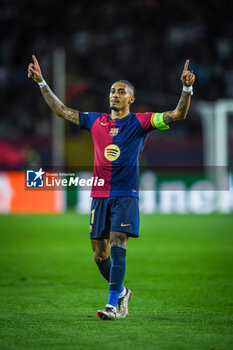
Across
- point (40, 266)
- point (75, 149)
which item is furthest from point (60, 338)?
point (75, 149)

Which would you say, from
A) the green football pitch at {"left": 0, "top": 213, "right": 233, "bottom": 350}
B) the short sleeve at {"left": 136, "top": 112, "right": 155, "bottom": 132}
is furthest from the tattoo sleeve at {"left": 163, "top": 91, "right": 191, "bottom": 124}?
the green football pitch at {"left": 0, "top": 213, "right": 233, "bottom": 350}

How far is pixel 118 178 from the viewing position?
253 inches

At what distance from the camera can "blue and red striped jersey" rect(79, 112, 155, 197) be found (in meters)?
6.42

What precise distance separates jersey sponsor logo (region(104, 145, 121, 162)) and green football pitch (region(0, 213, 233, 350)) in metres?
A: 1.45

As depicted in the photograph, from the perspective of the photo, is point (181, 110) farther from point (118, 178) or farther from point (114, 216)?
point (114, 216)

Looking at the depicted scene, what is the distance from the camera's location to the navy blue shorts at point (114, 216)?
6262 millimetres

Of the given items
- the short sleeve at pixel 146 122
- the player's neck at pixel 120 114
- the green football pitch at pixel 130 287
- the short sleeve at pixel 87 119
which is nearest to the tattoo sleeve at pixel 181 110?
the short sleeve at pixel 146 122

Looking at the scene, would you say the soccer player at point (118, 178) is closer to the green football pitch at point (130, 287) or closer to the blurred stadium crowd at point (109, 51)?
the green football pitch at point (130, 287)

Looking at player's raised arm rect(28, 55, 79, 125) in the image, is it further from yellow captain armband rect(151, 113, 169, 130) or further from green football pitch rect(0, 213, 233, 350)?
green football pitch rect(0, 213, 233, 350)

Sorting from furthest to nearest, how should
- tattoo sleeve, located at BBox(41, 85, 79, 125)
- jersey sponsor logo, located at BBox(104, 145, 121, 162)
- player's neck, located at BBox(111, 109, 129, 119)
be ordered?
tattoo sleeve, located at BBox(41, 85, 79, 125), player's neck, located at BBox(111, 109, 129, 119), jersey sponsor logo, located at BBox(104, 145, 121, 162)

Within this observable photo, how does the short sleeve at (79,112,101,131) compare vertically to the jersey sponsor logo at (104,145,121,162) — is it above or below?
above

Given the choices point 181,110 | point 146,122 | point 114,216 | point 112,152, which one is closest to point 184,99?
point 181,110

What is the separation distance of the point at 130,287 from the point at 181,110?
308 cm

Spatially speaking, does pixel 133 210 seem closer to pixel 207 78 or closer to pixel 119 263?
pixel 119 263
